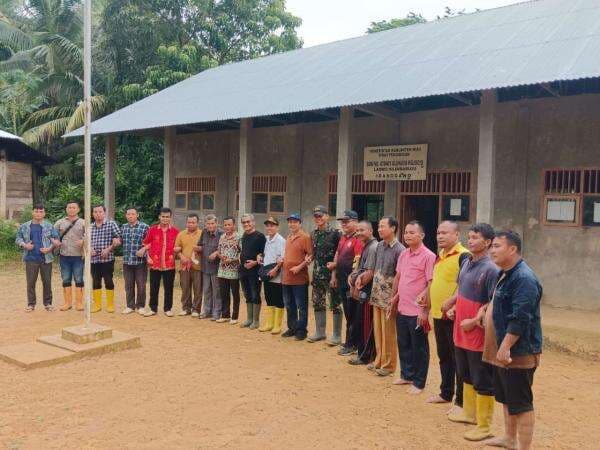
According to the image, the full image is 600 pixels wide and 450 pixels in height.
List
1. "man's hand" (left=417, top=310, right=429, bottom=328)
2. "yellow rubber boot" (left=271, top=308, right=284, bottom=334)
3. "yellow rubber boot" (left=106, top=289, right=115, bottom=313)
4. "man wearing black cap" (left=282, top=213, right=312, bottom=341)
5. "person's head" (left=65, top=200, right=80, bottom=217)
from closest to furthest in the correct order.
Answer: "man's hand" (left=417, top=310, right=429, bottom=328)
"man wearing black cap" (left=282, top=213, right=312, bottom=341)
"yellow rubber boot" (left=271, top=308, right=284, bottom=334)
"person's head" (left=65, top=200, right=80, bottom=217)
"yellow rubber boot" (left=106, top=289, right=115, bottom=313)

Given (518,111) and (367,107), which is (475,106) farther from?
(367,107)

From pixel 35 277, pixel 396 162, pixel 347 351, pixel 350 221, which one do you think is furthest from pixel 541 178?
pixel 35 277

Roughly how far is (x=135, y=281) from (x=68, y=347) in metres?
2.35

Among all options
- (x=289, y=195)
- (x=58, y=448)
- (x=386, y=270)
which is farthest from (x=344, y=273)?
(x=289, y=195)

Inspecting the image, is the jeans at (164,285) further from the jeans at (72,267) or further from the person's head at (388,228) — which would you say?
the person's head at (388,228)

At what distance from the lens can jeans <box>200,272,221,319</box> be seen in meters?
7.33

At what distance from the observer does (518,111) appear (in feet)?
28.0

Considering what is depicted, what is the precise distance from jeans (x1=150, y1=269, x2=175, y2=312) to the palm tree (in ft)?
36.2

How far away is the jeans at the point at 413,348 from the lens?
464cm

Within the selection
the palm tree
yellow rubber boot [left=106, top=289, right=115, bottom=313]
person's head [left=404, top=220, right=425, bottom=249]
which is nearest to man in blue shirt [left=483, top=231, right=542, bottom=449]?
person's head [left=404, top=220, right=425, bottom=249]

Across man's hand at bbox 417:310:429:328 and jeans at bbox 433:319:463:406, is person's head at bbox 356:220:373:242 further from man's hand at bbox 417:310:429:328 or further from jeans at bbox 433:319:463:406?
jeans at bbox 433:319:463:406

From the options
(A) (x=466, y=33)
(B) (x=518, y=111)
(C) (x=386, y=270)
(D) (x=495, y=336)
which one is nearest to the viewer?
(D) (x=495, y=336)

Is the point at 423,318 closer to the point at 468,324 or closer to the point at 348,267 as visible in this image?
the point at 468,324

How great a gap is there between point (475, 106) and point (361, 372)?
18.5 feet
